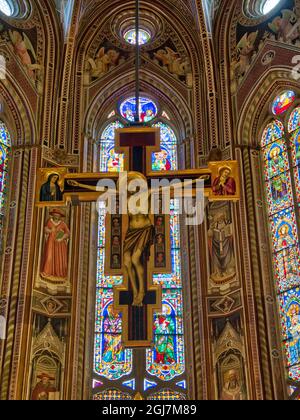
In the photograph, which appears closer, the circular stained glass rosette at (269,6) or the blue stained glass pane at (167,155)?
the circular stained glass rosette at (269,6)

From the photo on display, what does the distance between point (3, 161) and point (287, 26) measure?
662 centimetres

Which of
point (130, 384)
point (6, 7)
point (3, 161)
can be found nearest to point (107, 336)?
point (130, 384)

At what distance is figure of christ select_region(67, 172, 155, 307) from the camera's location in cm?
1039

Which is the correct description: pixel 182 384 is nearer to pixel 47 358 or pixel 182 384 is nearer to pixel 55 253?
pixel 47 358

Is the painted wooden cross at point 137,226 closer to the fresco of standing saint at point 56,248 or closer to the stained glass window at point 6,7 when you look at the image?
the fresco of standing saint at point 56,248

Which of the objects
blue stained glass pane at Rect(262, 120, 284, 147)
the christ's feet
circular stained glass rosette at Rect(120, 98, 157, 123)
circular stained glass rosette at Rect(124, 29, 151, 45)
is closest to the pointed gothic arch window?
blue stained glass pane at Rect(262, 120, 284, 147)

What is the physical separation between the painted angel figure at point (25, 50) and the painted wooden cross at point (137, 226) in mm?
6229

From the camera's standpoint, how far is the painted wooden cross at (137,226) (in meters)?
10.2

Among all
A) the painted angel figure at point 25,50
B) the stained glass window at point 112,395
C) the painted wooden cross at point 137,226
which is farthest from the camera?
the painted angel figure at point 25,50

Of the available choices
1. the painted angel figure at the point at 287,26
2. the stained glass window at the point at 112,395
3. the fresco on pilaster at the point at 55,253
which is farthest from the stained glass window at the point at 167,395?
the painted angel figure at the point at 287,26

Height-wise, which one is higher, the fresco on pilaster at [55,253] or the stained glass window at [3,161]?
the stained glass window at [3,161]

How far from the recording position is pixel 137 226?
10914 mm

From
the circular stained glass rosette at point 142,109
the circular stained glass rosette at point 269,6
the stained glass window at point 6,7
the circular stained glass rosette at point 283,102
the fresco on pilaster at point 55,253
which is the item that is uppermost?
the stained glass window at point 6,7

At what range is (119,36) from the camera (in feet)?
61.4
